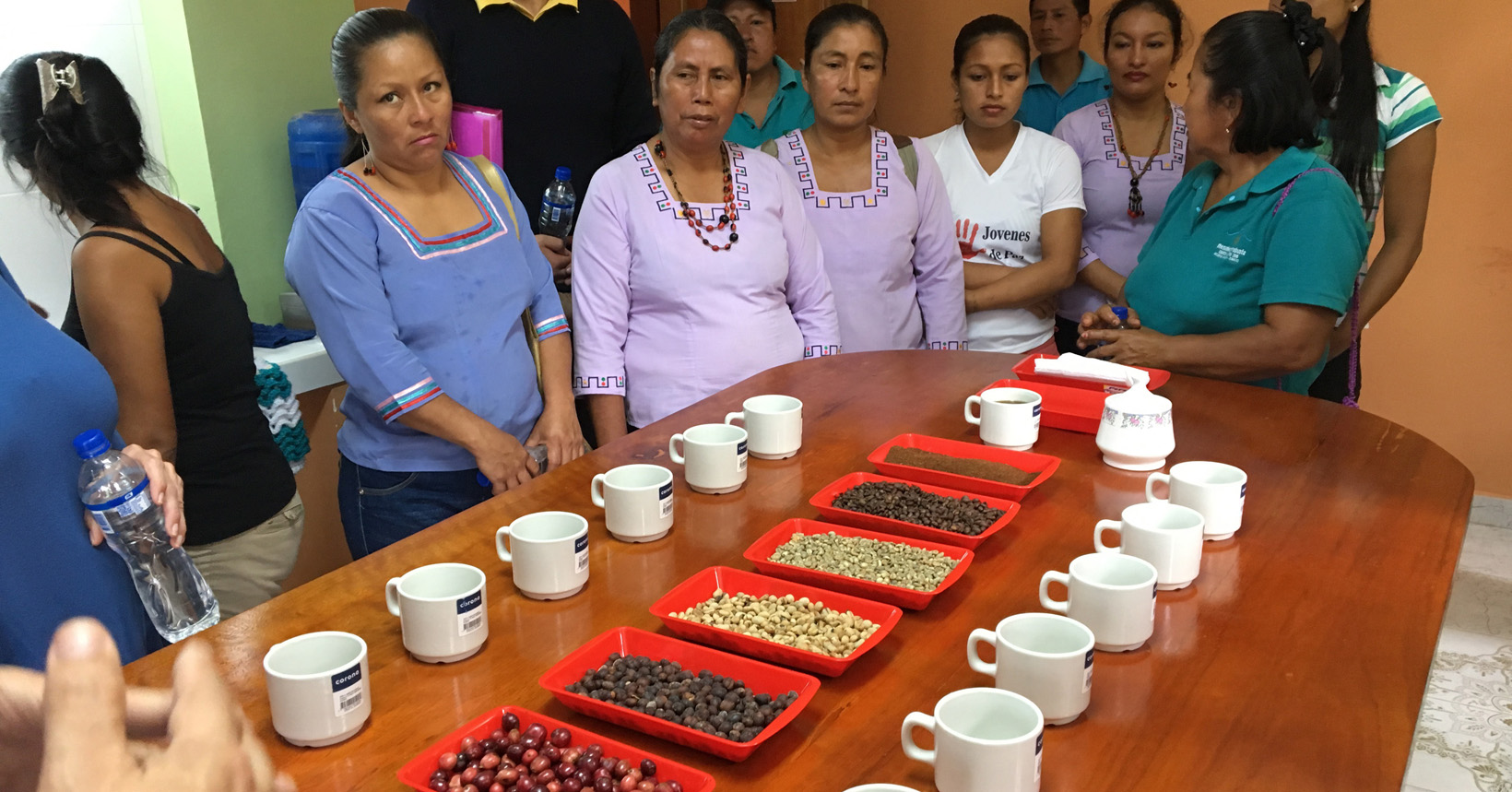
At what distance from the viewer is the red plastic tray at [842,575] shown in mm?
1284

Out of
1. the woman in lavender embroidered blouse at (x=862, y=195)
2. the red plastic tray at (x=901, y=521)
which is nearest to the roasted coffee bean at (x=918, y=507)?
the red plastic tray at (x=901, y=521)

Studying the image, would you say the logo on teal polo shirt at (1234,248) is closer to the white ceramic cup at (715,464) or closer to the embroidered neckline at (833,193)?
the embroidered neckline at (833,193)

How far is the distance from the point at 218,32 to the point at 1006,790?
9.55 feet

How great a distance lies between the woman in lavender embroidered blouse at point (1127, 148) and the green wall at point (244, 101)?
225 cm

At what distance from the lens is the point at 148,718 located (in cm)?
46

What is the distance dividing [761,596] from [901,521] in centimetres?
28

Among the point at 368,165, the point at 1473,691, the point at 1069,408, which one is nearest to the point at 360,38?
the point at 368,165

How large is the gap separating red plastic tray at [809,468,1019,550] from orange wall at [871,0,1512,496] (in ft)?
10.8

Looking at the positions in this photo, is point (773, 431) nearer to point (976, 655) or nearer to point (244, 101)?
point (976, 655)

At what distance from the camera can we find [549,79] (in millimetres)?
2775

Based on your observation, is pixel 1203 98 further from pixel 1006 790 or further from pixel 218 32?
pixel 218 32

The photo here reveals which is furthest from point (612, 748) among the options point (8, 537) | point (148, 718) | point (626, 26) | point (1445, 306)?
point (1445, 306)

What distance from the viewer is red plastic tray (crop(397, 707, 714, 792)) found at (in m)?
0.95

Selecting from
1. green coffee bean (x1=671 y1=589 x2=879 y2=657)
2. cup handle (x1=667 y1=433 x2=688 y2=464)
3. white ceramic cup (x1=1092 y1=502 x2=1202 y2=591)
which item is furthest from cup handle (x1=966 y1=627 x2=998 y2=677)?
cup handle (x1=667 y1=433 x2=688 y2=464)
